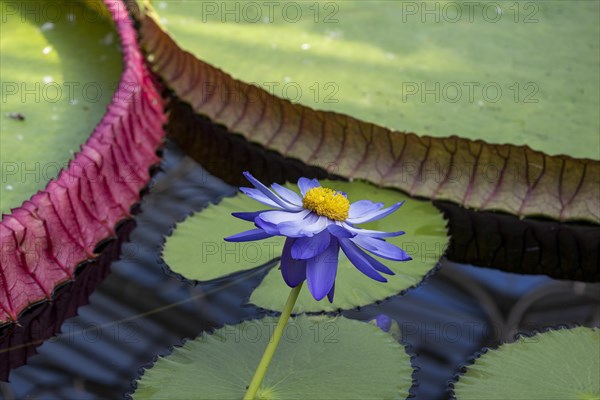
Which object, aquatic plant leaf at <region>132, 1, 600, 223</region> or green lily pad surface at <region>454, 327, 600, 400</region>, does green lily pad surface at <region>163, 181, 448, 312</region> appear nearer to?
aquatic plant leaf at <region>132, 1, 600, 223</region>

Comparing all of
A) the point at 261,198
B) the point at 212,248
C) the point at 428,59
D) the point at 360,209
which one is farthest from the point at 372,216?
the point at 428,59

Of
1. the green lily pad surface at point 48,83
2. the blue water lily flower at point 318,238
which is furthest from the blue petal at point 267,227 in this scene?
the green lily pad surface at point 48,83

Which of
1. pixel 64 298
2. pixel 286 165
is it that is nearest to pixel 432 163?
pixel 286 165

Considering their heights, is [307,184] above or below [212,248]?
above

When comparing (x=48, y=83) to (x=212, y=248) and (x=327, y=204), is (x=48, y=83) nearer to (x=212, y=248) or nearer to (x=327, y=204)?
(x=212, y=248)

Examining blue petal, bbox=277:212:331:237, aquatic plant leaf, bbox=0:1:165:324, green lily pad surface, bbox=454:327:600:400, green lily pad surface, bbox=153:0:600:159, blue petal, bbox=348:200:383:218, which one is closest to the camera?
blue petal, bbox=277:212:331:237

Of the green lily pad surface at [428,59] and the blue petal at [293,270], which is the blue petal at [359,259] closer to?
the blue petal at [293,270]

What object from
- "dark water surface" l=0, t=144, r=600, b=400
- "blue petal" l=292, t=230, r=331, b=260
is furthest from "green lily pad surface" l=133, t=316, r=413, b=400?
"blue petal" l=292, t=230, r=331, b=260
